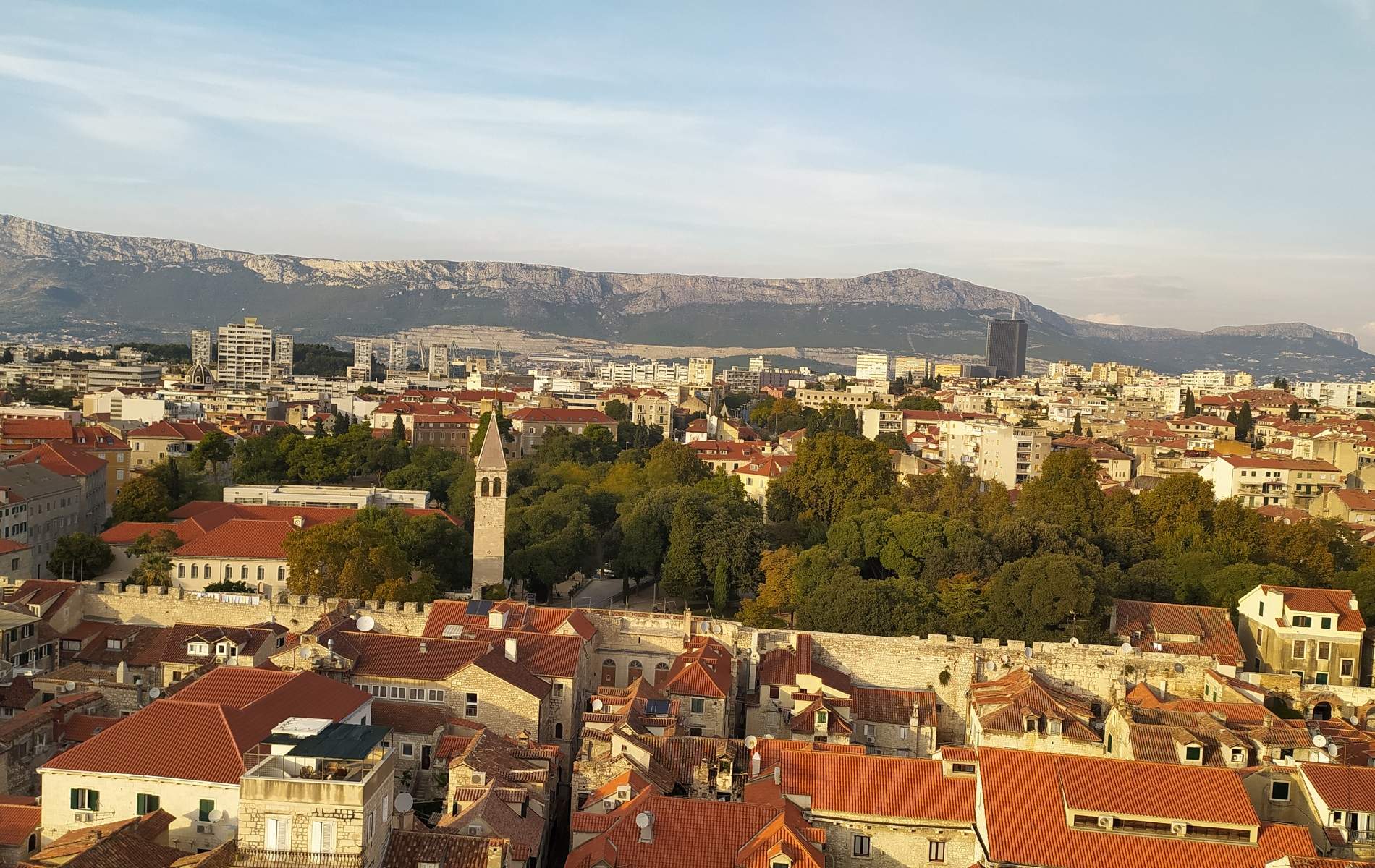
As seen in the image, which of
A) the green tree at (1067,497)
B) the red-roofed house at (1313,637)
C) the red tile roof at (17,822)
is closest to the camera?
the red tile roof at (17,822)

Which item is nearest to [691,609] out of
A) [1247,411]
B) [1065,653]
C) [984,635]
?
[984,635]

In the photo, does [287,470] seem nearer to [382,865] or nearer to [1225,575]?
[1225,575]

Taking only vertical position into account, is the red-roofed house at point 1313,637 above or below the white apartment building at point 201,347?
below

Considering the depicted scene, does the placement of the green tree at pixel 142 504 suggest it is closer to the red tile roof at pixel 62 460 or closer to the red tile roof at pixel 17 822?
the red tile roof at pixel 62 460

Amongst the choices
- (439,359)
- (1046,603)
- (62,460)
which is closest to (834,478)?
(1046,603)

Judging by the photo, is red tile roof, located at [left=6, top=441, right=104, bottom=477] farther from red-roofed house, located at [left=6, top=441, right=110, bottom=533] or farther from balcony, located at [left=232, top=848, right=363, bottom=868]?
balcony, located at [left=232, top=848, right=363, bottom=868]

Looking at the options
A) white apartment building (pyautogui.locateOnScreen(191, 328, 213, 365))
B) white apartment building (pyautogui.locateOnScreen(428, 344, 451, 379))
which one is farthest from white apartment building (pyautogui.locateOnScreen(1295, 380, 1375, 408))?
white apartment building (pyautogui.locateOnScreen(191, 328, 213, 365))

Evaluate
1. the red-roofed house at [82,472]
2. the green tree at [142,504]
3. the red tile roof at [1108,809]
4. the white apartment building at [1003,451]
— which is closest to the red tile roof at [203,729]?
the red tile roof at [1108,809]
